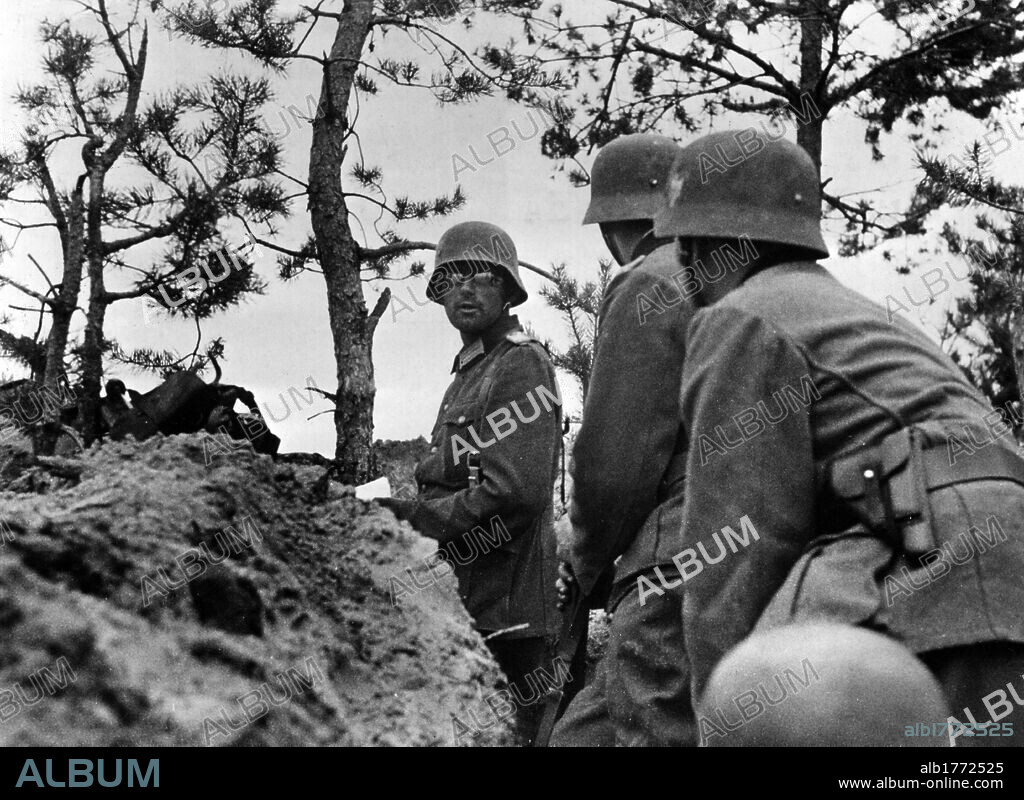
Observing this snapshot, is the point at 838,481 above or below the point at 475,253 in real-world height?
below

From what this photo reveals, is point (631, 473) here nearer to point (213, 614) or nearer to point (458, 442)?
point (213, 614)

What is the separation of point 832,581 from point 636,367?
3.48ft

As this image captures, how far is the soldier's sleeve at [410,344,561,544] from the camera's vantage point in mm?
3773

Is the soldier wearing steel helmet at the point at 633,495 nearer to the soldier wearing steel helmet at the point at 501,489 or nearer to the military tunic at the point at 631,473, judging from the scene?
the military tunic at the point at 631,473

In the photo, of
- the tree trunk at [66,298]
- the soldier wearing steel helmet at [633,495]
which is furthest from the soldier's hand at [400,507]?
the tree trunk at [66,298]

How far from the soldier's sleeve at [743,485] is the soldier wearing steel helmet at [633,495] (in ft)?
1.92

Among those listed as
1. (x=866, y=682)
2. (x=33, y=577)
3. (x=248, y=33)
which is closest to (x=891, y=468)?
(x=866, y=682)

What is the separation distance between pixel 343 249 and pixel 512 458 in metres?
3.53

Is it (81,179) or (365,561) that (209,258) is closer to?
(81,179)

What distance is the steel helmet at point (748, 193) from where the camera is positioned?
Result: 7.72 ft

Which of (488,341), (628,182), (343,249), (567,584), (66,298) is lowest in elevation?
(567,584)

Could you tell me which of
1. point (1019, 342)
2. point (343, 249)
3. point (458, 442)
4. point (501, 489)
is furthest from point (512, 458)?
point (1019, 342)

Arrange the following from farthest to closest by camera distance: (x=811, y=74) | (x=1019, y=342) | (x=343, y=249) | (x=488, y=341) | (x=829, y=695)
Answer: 1. (x=1019, y=342)
2. (x=811, y=74)
3. (x=343, y=249)
4. (x=488, y=341)
5. (x=829, y=695)

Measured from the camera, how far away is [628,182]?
11.7ft
